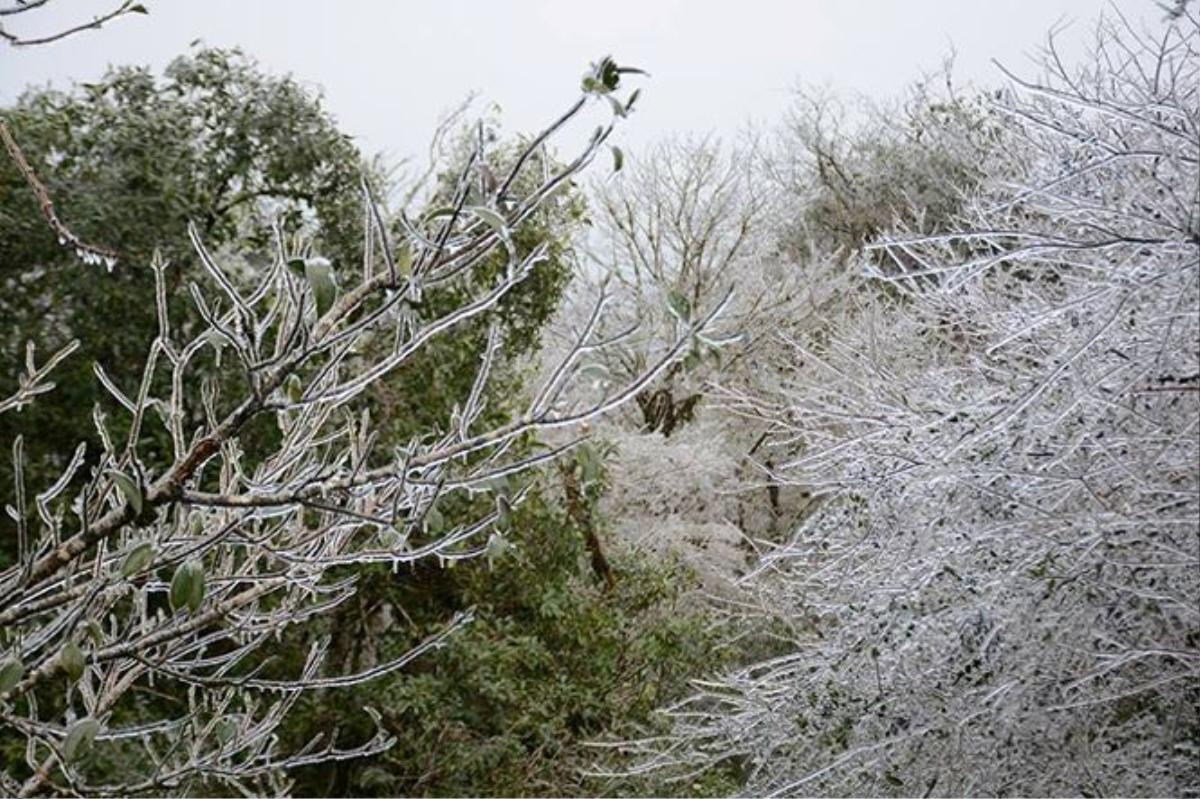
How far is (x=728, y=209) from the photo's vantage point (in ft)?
29.2

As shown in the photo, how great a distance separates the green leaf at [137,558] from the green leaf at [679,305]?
471 mm

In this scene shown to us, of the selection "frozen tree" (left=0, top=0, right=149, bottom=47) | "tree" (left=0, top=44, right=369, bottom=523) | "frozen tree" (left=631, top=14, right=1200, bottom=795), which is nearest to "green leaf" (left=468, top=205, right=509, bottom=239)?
"frozen tree" (left=0, top=0, right=149, bottom=47)

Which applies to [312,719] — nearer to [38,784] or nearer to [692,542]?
[38,784]

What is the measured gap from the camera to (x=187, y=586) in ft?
3.05

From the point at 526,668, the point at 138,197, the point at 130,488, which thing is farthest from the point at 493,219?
the point at 526,668

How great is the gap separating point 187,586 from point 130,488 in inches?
3.9

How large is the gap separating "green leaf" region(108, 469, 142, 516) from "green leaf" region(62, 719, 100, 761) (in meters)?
0.23

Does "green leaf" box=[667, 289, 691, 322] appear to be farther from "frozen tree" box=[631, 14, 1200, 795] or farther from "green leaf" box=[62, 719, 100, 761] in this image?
"frozen tree" box=[631, 14, 1200, 795]

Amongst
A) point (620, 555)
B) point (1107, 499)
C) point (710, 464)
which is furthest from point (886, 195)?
point (1107, 499)

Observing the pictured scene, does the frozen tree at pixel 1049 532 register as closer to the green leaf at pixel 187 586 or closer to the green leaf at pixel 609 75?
the green leaf at pixel 609 75

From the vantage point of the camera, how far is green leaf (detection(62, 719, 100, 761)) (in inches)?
39.6

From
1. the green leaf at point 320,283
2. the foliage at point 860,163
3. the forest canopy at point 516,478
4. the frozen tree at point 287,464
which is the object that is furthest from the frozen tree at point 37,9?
the foliage at point 860,163

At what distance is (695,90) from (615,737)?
661 centimetres

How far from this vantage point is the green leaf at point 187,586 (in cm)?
92
